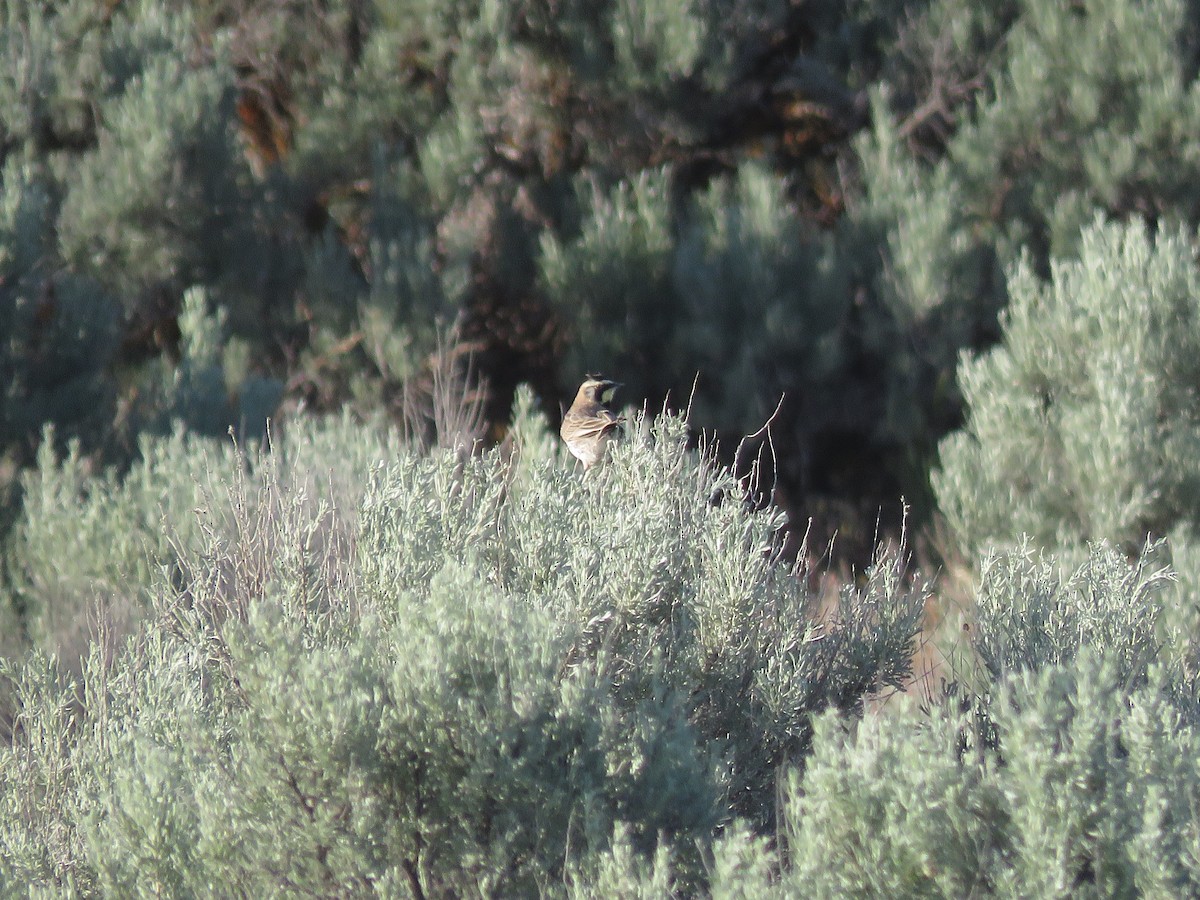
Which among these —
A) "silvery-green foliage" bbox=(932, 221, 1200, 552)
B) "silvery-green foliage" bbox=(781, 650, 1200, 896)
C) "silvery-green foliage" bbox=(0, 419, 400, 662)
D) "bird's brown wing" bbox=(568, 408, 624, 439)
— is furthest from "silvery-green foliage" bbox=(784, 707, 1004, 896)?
"silvery-green foliage" bbox=(932, 221, 1200, 552)

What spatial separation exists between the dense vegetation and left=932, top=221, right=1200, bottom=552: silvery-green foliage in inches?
0.9

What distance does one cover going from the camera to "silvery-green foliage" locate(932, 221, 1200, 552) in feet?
21.3

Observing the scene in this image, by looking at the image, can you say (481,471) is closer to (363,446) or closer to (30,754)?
(30,754)

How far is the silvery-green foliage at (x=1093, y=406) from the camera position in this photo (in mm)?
6504

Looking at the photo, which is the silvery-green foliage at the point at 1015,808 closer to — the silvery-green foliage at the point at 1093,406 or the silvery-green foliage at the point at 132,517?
the silvery-green foliage at the point at 132,517

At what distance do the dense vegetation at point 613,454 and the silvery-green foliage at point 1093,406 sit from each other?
0.9 inches

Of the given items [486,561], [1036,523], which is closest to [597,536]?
[486,561]

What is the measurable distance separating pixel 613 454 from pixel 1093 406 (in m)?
3.13

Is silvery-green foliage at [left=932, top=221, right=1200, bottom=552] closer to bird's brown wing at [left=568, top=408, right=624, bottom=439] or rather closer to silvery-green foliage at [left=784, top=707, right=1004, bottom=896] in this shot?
bird's brown wing at [left=568, top=408, right=624, bottom=439]

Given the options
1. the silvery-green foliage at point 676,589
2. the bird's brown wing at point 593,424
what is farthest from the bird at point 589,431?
the silvery-green foliage at point 676,589

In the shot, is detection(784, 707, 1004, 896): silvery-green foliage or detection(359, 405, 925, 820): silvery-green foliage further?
detection(359, 405, 925, 820): silvery-green foliage

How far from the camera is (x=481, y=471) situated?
14.4 feet

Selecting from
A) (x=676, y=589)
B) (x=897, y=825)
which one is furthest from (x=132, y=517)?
(x=897, y=825)

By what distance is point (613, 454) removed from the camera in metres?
4.57
